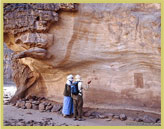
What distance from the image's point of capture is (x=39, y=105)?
687 centimetres

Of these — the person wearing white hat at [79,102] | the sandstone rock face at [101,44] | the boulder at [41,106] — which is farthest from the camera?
the boulder at [41,106]

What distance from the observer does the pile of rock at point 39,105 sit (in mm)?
6703

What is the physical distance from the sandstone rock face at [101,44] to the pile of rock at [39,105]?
1214 millimetres

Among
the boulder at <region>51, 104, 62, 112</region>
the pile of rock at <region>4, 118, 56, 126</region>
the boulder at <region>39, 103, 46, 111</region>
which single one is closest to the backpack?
the pile of rock at <region>4, 118, 56, 126</region>

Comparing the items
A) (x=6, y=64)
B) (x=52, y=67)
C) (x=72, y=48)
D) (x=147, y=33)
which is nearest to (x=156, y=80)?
(x=147, y=33)

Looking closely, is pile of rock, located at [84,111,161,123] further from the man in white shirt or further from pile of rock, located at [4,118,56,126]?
pile of rock, located at [4,118,56,126]

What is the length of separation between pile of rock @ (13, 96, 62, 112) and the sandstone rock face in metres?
1.21

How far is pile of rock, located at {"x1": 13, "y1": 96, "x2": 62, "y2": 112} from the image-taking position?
264 inches

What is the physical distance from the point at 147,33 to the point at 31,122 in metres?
4.56

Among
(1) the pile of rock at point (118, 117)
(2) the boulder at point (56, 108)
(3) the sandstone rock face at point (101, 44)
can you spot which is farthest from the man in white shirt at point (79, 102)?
(2) the boulder at point (56, 108)

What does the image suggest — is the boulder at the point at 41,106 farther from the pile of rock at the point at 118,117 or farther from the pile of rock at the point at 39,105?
the pile of rock at the point at 118,117

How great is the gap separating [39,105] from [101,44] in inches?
129

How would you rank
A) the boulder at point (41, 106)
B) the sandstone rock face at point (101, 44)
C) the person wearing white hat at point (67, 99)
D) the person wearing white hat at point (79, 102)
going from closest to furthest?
the person wearing white hat at point (79, 102) < the person wearing white hat at point (67, 99) < the sandstone rock face at point (101, 44) < the boulder at point (41, 106)

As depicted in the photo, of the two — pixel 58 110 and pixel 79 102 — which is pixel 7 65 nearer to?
pixel 58 110
